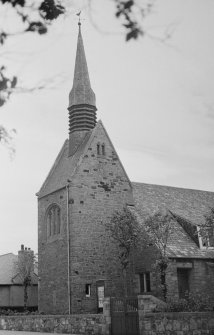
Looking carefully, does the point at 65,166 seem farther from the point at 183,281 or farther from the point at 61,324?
the point at 61,324

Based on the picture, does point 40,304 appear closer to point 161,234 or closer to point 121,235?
point 121,235

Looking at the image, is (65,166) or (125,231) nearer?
(125,231)

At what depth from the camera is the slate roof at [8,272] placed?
147 feet

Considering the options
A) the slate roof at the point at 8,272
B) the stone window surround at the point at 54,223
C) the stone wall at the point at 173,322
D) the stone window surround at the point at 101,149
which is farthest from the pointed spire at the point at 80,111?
the stone wall at the point at 173,322

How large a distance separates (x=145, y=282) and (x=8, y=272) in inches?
792

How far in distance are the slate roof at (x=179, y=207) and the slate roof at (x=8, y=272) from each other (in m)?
15.9

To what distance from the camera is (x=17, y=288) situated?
148ft

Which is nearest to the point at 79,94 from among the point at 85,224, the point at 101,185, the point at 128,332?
the point at 101,185

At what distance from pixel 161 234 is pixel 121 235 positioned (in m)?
2.69

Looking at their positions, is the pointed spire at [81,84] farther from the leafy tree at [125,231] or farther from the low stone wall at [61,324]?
the low stone wall at [61,324]

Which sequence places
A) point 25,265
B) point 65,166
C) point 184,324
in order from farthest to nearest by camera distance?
point 25,265
point 65,166
point 184,324

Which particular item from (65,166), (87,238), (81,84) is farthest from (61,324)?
(81,84)

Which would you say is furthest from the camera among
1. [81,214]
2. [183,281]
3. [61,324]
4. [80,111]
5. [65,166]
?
[80,111]

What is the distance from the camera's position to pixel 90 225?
105ft
